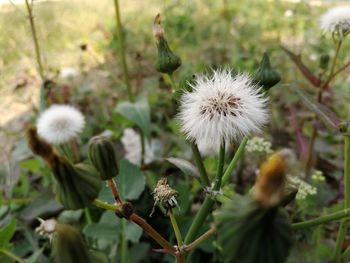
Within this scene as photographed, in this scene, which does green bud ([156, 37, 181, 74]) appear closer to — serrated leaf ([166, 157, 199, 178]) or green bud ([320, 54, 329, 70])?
serrated leaf ([166, 157, 199, 178])

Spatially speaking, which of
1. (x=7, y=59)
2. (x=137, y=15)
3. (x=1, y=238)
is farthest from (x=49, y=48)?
(x=1, y=238)

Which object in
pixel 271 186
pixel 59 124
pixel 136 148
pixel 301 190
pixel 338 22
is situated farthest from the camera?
pixel 136 148

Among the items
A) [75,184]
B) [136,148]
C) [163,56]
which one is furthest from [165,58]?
[136,148]

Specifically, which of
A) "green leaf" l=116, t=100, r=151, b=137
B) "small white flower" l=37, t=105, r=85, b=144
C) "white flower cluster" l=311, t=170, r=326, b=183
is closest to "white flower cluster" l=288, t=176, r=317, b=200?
"white flower cluster" l=311, t=170, r=326, b=183

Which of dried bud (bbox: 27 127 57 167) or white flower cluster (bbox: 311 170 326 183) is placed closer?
dried bud (bbox: 27 127 57 167)

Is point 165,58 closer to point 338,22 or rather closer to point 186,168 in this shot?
point 186,168

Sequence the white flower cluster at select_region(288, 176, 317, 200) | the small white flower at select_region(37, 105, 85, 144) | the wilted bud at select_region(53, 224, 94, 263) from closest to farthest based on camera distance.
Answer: the wilted bud at select_region(53, 224, 94, 263) < the white flower cluster at select_region(288, 176, 317, 200) < the small white flower at select_region(37, 105, 85, 144)

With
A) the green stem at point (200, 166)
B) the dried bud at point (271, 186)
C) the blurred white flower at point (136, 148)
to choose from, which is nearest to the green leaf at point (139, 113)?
the blurred white flower at point (136, 148)

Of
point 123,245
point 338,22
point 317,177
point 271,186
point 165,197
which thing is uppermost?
point 338,22
